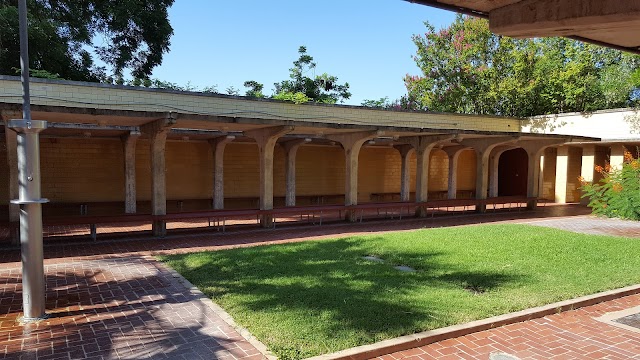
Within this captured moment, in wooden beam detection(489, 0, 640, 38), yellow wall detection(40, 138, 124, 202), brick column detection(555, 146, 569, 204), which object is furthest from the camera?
brick column detection(555, 146, 569, 204)

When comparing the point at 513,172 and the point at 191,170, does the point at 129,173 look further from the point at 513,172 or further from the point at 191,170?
the point at 513,172

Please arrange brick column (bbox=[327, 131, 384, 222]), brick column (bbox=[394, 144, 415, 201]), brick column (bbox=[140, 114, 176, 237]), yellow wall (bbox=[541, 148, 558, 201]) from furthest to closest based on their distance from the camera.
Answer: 1. yellow wall (bbox=[541, 148, 558, 201])
2. brick column (bbox=[394, 144, 415, 201])
3. brick column (bbox=[327, 131, 384, 222])
4. brick column (bbox=[140, 114, 176, 237])

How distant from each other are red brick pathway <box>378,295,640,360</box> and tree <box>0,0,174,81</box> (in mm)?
18283

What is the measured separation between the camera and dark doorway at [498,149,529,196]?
24219 millimetres

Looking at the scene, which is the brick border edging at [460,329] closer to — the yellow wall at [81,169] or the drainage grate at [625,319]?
the drainage grate at [625,319]

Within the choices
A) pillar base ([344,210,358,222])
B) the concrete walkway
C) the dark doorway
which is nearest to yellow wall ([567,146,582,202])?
the dark doorway

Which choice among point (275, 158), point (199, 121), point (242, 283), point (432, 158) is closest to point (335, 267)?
point (242, 283)

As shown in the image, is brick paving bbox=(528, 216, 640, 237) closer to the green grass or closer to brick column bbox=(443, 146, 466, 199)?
the green grass

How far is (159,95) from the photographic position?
1463cm

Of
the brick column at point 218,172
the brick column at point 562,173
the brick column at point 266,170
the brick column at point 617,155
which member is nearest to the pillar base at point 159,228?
the brick column at point 266,170

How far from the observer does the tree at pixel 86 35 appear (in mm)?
17781

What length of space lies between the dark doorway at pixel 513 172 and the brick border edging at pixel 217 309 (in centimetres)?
2110

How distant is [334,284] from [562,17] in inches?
183

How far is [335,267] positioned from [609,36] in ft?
17.3
